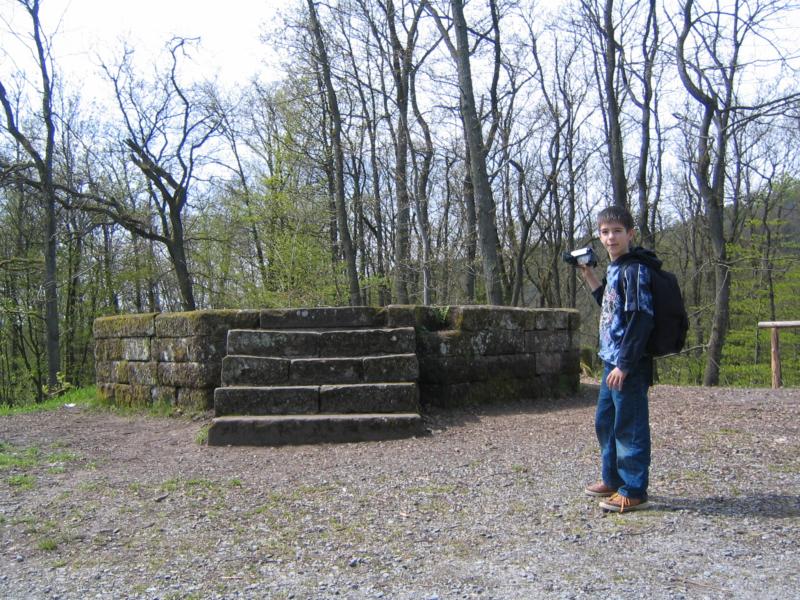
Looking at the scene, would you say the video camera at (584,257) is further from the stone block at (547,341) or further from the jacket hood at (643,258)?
the stone block at (547,341)

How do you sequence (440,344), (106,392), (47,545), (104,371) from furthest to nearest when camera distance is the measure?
(104,371), (106,392), (440,344), (47,545)

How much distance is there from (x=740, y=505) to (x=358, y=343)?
382 cm

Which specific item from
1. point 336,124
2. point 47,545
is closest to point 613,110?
point 336,124

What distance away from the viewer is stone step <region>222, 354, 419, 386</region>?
6.15 m

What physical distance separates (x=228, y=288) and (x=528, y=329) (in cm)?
1746

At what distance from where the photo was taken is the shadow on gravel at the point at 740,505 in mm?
3377

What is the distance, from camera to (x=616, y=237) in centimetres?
357

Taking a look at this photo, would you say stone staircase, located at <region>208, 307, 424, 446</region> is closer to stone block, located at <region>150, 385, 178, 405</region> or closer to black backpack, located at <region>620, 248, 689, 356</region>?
stone block, located at <region>150, 385, 178, 405</region>

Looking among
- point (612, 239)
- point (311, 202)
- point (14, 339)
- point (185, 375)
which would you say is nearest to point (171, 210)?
point (311, 202)

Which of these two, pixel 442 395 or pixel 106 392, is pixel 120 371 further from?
pixel 442 395

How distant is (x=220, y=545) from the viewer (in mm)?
3234

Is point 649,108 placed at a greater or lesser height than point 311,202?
greater

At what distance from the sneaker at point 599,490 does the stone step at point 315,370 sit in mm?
2647

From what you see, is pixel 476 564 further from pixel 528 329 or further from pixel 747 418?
pixel 528 329
